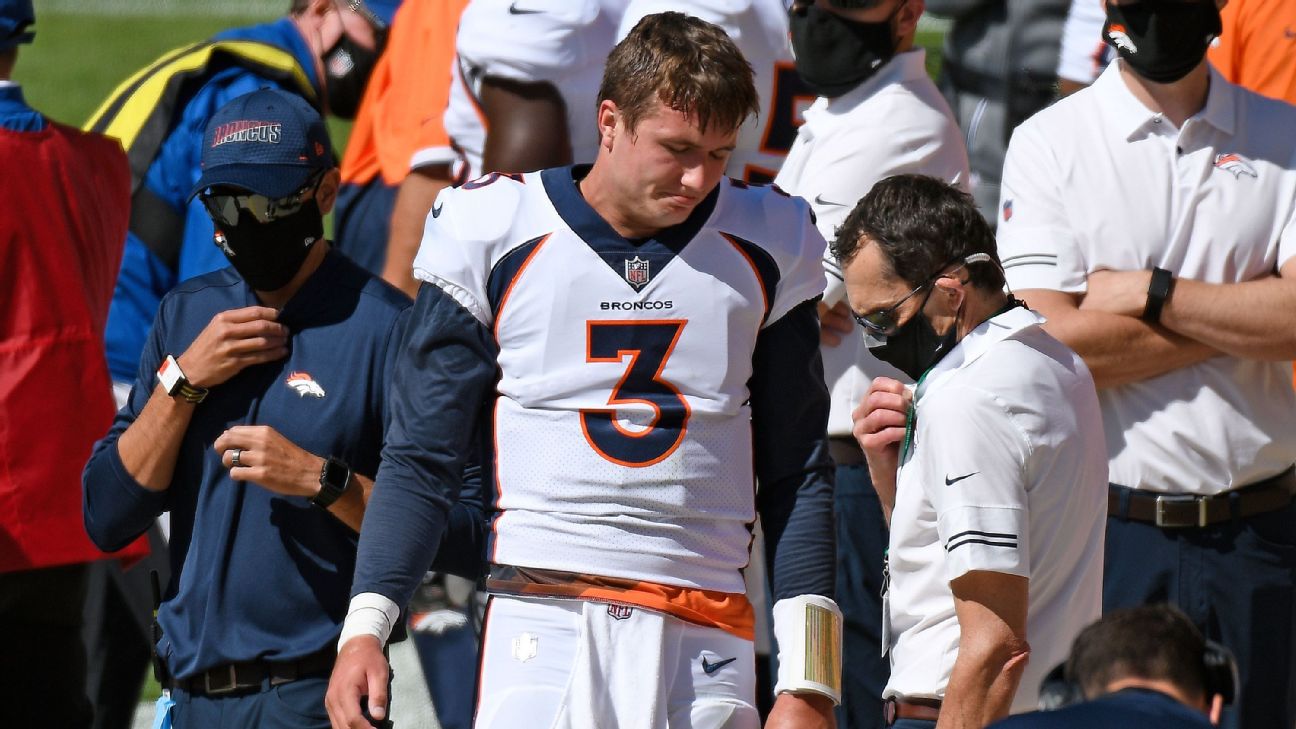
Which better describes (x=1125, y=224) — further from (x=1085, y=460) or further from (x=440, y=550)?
(x=440, y=550)

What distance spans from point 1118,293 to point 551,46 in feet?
6.53

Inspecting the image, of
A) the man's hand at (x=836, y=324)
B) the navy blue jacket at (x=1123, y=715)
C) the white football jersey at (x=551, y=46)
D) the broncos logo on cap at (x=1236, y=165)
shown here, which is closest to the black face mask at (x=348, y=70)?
the white football jersey at (x=551, y=46)

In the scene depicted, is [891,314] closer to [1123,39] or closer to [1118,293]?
[1118,293]

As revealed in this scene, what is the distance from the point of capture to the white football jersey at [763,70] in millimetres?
5730

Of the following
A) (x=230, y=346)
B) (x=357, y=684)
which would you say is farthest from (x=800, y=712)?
(x=230, y=346)

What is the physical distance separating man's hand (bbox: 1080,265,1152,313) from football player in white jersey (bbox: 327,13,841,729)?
132 centimetres

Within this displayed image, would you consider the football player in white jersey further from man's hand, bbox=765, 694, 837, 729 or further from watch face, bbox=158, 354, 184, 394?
watch face, bbox=158, 354, 184, 394

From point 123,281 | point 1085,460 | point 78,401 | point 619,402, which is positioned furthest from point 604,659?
point 123,281

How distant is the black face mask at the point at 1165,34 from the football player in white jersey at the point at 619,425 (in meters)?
1.56

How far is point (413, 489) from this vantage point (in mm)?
3600

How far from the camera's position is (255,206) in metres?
4.20

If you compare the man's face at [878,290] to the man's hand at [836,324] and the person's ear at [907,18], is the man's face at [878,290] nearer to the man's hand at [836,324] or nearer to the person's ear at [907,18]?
the man's hand at [836,324]

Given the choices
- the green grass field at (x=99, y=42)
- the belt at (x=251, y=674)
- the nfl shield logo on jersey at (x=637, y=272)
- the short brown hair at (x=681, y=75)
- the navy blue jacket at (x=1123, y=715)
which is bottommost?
the green grass field at (x=99, y=42)

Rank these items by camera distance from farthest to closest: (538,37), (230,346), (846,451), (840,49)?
(538,37) → (840,49) → (846,451) → (230,346)
